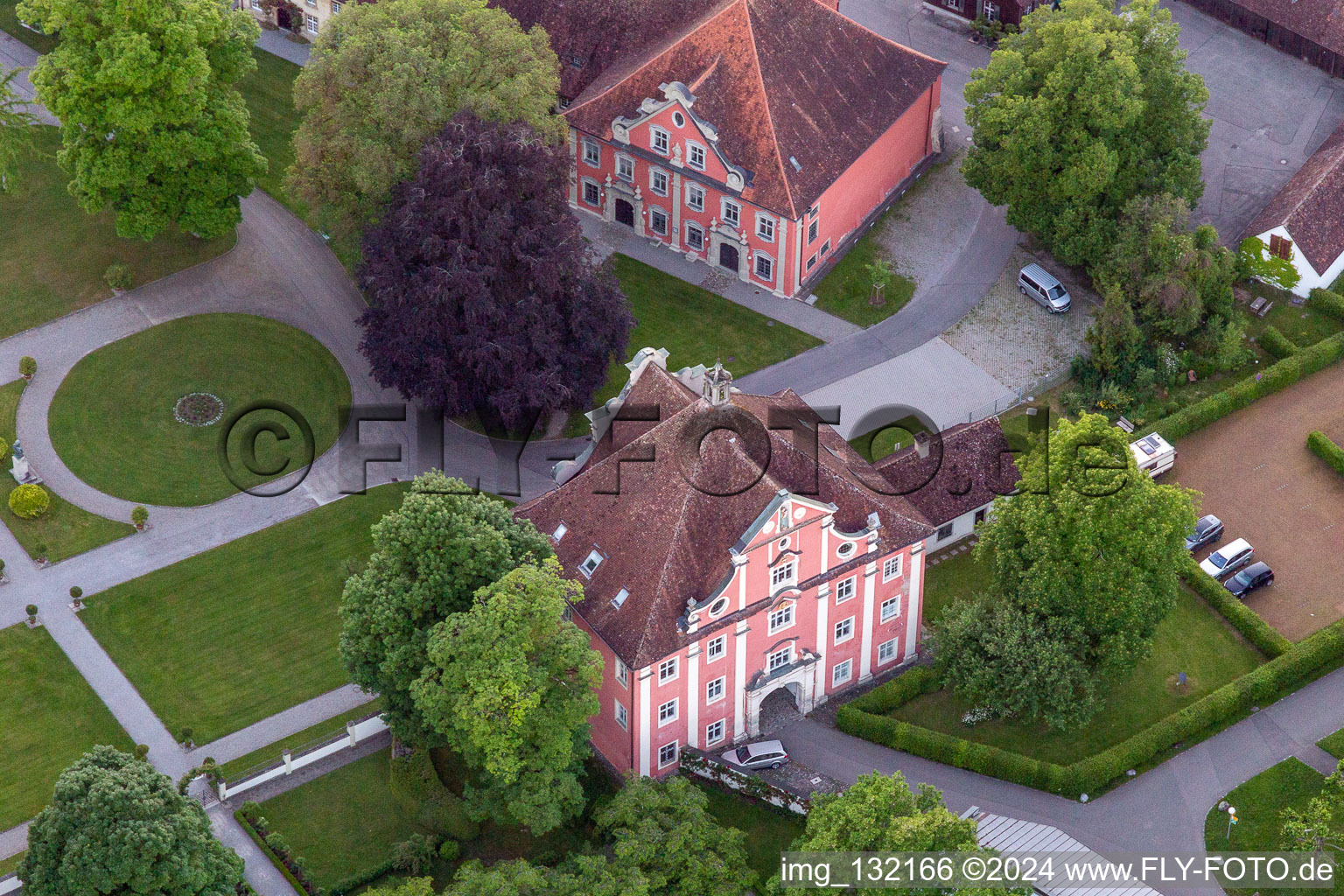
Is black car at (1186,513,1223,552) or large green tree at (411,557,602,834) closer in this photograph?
large green tree at (411,557,602,834)

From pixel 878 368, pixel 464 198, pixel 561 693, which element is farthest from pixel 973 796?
pixel 464 198

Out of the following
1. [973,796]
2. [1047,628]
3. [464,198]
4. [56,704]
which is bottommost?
[56,704]

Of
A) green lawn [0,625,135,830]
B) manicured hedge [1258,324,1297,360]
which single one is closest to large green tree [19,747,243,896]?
green lawn [0,625,135,830]

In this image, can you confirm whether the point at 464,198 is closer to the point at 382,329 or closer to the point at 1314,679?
the point at 382,329

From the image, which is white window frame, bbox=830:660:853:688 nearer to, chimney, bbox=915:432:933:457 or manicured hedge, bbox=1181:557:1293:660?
chimney, bbox=915:432:933:457

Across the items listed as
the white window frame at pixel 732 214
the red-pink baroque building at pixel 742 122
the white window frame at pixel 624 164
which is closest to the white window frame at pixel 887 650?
the red-pink baroque building at pixel 742 122

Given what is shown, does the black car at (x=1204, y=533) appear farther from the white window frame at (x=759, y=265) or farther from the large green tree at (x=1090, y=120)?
the white window frame at (x=759, y=265)
